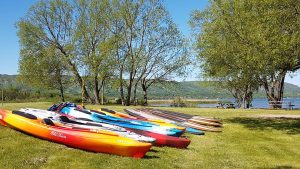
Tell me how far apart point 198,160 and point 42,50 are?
1560 inches

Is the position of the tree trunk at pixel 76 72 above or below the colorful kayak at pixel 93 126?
above

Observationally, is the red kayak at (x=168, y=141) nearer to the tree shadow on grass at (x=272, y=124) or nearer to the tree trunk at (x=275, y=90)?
the tree shadow on grass at (x=272, y=124)

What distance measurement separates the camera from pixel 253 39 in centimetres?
2033

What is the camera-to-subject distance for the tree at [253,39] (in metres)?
18.7

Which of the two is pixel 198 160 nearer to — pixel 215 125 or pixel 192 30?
pixel 215 125

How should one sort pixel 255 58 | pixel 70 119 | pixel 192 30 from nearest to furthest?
pixel 70 119 < pixel 255 58 < pixel 192 30

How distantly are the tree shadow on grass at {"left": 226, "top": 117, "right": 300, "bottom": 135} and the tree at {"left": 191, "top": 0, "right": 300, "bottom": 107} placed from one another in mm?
3263

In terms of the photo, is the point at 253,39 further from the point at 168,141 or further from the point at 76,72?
the point at 76,72

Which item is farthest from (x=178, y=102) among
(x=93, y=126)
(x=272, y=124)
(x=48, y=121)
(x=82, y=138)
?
(x=82, y=138)

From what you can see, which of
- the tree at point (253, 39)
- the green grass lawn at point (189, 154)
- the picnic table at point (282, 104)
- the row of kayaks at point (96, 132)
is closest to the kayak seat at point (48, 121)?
the row of kayaks at point (96, 132)

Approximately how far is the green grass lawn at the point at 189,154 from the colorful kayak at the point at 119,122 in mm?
1200

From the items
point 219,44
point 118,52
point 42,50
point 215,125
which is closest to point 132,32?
point 118,52

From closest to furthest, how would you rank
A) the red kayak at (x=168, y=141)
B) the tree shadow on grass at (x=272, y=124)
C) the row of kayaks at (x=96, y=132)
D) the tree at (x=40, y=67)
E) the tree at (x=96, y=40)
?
1. the row of kayaks at (x=96, y=132)
2. the red kayak at (x=168, y=141)
3. the tree shadow on grass at (x=272, y=124)
4. the tree at (x=96, y=40)
5. the tree at (x=40, y=67)

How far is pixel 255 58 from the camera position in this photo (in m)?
19.6
